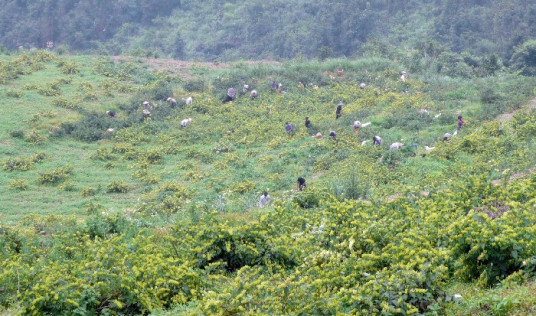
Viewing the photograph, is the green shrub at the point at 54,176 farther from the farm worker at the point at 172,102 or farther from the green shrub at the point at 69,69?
the green shrub at the point at 69,69

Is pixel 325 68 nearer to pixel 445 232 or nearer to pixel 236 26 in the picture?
pixel 445 232

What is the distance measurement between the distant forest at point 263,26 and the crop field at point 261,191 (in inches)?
521

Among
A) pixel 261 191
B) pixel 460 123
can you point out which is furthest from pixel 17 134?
pixel 460 123

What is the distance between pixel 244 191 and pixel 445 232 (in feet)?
29.6

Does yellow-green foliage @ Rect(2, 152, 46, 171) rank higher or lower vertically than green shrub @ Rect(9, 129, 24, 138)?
lower

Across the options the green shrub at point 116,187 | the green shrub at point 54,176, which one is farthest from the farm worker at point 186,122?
the green shrub at point 116,187

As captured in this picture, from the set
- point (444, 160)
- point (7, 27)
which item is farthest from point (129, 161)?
point (7, 27)

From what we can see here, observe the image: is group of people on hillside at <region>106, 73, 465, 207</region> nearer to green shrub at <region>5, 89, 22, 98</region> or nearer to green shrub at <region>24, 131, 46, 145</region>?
green shrub at <region>24, 131, 46, 145</region>

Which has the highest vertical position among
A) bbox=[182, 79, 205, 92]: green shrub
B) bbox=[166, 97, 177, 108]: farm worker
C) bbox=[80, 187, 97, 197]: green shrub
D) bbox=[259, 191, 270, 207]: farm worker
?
bbox=[259, 191, 270, 207]: farm worker

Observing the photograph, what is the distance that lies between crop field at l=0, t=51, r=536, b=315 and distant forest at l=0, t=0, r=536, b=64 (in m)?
13.2

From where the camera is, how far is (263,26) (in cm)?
4909

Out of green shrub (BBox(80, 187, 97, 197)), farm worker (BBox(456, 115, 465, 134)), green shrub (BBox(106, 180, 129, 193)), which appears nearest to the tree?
farm worker (BBox(456, 115, 465, 134))

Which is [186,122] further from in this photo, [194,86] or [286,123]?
[194,86]

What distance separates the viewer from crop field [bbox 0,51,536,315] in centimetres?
613
